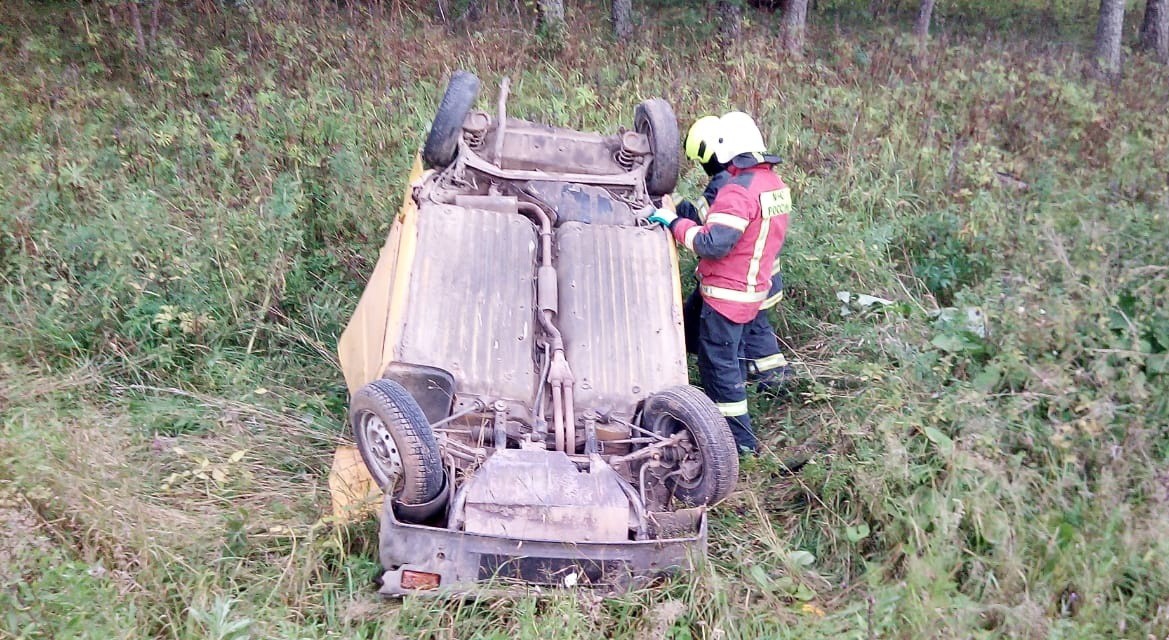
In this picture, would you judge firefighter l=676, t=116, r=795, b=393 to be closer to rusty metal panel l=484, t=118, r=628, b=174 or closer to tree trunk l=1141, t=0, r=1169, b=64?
rusty metal panel l=484, t=118, r=628, b=174

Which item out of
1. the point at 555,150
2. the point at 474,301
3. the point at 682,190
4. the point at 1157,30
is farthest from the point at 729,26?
the point at 474,301

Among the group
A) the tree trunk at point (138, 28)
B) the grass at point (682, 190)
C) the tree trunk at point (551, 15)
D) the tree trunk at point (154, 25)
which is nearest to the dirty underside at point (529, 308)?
the grass at point (682, 190)

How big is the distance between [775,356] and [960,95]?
12.1 ft

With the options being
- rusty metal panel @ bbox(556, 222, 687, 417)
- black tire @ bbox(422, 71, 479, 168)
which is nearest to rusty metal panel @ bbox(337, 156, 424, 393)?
black tire @ bbox(422, 71, 479, 168)

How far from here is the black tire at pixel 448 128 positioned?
180 inches

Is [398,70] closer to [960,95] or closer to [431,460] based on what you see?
[960,95]

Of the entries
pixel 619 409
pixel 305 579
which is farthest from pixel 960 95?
pixel 305 579

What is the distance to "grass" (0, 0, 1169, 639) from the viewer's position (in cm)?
326

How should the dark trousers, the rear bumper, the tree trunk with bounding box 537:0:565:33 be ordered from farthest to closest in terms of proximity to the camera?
Result: the tree trunk with bounding box 537:0:565:33, the dark trousers, the rear bumper

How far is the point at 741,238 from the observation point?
4.36 metres

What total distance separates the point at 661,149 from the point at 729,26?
4.43 meters

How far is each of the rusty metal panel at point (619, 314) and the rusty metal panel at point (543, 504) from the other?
573 millimetres

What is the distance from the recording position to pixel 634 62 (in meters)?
7.91

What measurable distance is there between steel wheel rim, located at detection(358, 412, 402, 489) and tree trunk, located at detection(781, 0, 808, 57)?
582 centimetres
